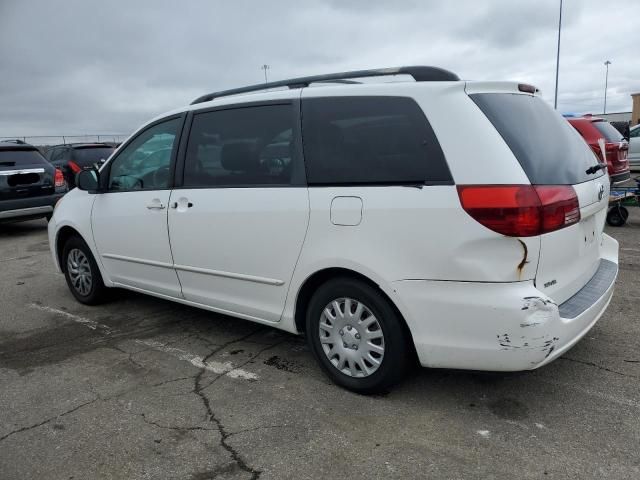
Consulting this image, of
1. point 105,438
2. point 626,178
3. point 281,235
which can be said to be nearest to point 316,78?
point 281,235

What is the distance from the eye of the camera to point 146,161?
14.1 ft

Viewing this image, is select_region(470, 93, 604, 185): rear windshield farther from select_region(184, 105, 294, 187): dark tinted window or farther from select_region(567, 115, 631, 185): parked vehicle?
select_region(567, 115, 631, 185): parked vehicle

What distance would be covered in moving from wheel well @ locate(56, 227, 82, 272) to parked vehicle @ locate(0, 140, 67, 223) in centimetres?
472

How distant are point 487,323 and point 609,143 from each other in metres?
7.81

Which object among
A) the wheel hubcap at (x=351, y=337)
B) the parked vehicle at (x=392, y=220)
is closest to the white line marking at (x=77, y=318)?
the parked vehicle at (x=392, y=220)

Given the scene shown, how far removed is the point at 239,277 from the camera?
358 cm

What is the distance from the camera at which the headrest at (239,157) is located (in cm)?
350

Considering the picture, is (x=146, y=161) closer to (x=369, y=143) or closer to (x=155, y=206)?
(x=155, y=206)

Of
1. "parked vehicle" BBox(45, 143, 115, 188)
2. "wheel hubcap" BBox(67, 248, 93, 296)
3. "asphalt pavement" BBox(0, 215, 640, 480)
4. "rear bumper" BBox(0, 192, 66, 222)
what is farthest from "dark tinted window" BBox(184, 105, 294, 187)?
"parked vehicle" BBox(45, 143, 115, 188)

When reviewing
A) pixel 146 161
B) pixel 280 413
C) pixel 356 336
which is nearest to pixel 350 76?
pixel 356 336

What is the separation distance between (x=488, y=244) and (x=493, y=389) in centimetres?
106

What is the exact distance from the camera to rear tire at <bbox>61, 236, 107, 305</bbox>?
16.3 ft

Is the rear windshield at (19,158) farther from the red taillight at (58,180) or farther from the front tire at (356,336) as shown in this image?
the front tire at (356,336)

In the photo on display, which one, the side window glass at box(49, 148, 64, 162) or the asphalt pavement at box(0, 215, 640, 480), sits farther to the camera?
the side window glass at box(49, 148, 64, 162)
